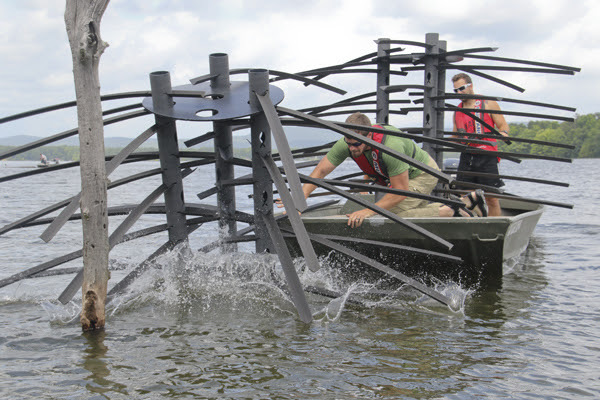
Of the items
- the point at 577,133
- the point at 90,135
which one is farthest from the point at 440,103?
the point at 577,133

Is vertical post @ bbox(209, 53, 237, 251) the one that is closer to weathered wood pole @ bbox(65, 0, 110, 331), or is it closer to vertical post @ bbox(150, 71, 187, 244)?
vertical post @ bbox(150, 71, 187, 244)

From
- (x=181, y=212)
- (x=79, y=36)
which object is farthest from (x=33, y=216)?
(x=79, y=36)

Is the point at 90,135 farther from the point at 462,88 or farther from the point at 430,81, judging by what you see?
the point at 430,81

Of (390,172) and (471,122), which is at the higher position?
(471,122)

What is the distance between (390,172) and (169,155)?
2496 mm

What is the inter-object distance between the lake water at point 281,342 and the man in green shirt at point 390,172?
1.11 m

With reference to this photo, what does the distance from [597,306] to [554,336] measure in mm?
1606

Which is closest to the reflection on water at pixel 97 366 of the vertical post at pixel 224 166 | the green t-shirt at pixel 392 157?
the vertical post at pixel 224 166

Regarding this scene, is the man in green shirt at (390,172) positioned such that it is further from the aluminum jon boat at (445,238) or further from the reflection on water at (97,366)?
the reflection on water at (97,366)

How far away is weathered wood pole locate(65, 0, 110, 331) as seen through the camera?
16.6ft

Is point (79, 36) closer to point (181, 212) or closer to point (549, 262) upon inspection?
point (181, 212)

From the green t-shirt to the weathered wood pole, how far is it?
317 centimetres

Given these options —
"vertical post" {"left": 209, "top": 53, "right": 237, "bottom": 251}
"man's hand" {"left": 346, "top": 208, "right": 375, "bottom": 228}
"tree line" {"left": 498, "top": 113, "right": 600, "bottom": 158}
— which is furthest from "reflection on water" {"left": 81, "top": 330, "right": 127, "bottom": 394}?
"tree line" {"left": 498, "top": 113, "right": 600, "bottom": 158}

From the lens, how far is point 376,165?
24.8 feet
